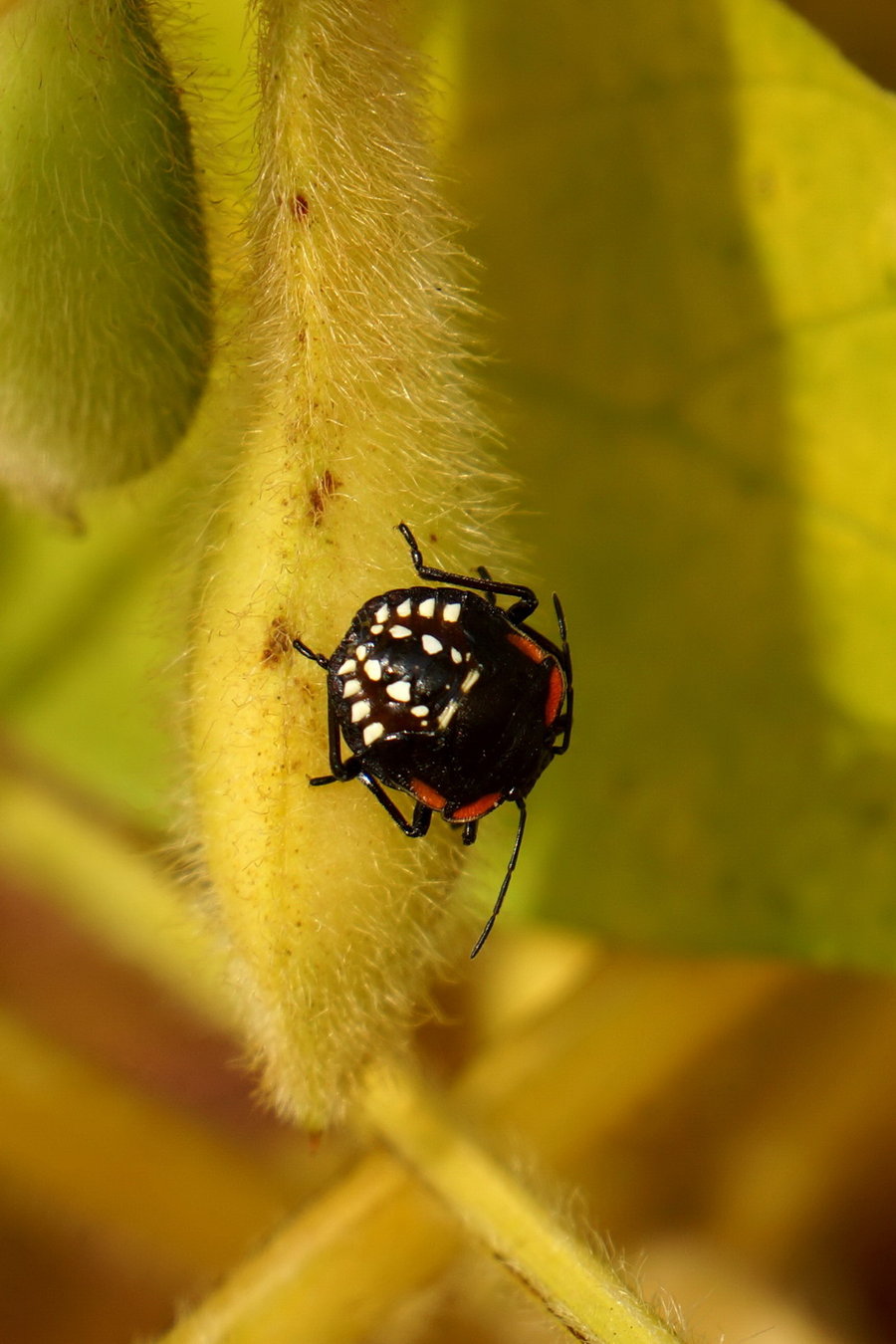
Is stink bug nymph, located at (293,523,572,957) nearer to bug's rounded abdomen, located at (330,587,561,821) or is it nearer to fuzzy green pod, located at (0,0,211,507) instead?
bug's rounded abdomen, located at (330,587,561,821)

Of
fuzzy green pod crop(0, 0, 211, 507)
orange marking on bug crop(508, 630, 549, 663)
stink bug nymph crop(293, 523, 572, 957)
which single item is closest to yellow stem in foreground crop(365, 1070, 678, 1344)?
stink bug nymph crop(293, 523, 572, 957)

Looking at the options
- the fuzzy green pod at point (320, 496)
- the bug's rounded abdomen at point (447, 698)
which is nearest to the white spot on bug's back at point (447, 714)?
the bug's rounded abdomen at point (447, 698)

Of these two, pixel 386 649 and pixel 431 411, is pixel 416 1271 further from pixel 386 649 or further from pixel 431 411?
pixel 431 411

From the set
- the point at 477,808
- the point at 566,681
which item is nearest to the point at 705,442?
the point at 566,681

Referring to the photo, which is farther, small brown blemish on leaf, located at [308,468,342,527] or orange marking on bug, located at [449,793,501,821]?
orange marking on bug, located at [449,793,501,821]

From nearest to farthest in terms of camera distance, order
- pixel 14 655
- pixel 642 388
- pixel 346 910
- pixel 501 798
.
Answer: pixel 346 910 < pixel 501 798 < pixel 642 388 < pixel 14 655

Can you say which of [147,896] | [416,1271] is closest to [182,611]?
[416,1271]

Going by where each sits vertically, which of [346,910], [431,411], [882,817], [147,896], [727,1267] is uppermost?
[431,411]

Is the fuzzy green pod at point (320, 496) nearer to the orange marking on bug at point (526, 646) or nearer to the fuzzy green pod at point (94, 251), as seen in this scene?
the fuzzy green pod at point (94, 251)

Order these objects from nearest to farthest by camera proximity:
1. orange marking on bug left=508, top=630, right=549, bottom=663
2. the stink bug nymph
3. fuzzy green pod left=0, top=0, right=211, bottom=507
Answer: fuzzy green pod left=0, top=0, right=211, bottom=507 → the stink bug nymph → orange marking on bug left=508, top=630, right=549, bottom=663
